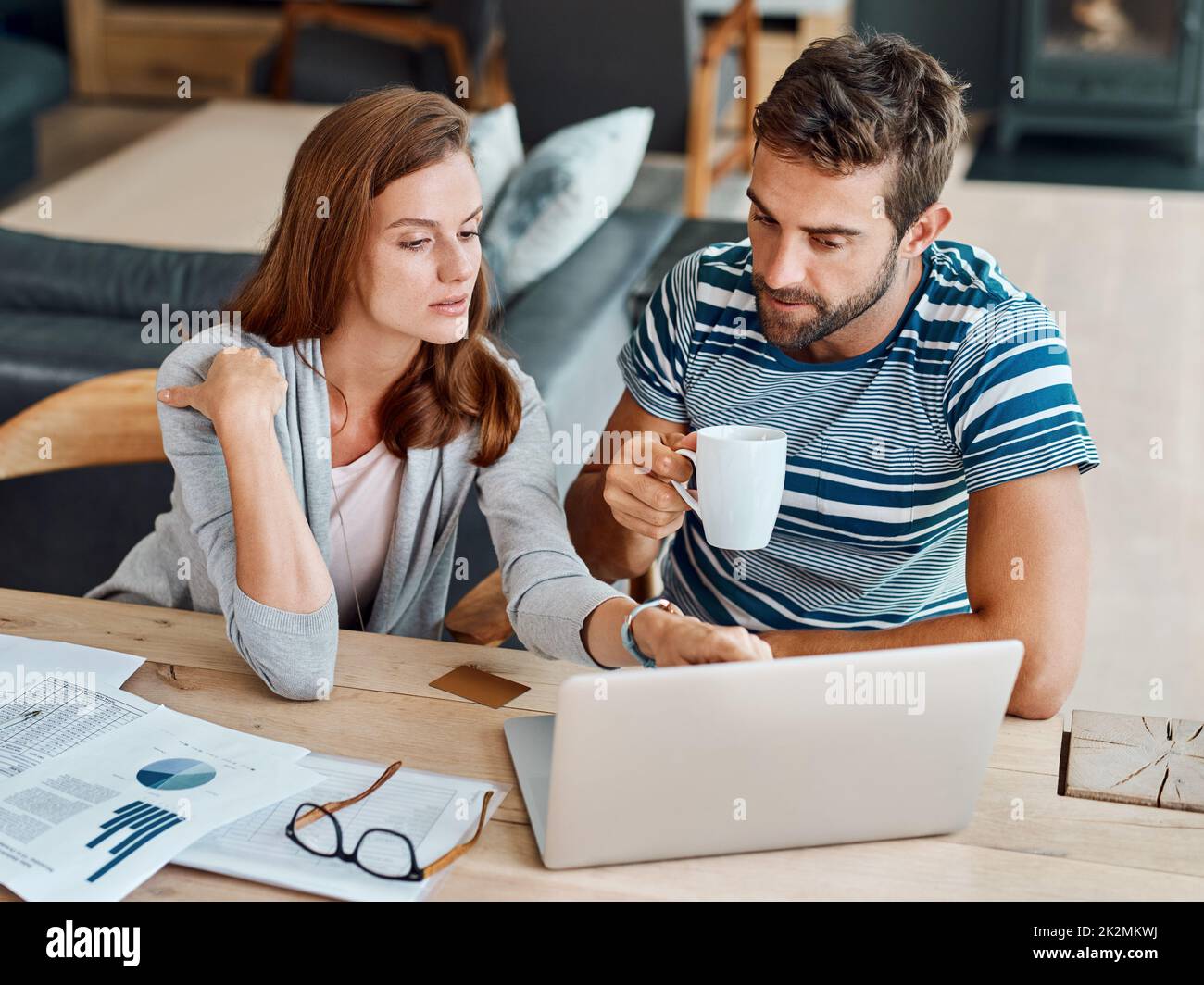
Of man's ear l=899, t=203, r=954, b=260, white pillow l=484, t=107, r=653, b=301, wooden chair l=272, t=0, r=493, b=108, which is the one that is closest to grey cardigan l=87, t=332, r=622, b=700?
man's ear l=899, t=203, r=954, b=260

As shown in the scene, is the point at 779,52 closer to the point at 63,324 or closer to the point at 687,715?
the point at 63,324

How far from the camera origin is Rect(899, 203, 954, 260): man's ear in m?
1.43

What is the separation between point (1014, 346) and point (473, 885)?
777mm

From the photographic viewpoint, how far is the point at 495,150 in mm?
2803

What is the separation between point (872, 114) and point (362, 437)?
66 cm

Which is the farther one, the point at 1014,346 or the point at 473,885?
the point at 1014,346

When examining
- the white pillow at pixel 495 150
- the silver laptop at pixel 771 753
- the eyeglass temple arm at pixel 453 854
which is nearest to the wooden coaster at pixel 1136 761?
the silver laptop at pixel 771 753

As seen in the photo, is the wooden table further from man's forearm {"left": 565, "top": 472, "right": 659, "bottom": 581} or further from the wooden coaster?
man's forearm {"left": 565, "top": 472, "right": 659, "bottom": 581}

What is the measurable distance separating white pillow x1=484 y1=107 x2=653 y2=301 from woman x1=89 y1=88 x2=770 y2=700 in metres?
0.96

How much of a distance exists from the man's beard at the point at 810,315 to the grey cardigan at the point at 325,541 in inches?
11.4

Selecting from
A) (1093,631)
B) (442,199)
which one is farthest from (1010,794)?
(1093,631)

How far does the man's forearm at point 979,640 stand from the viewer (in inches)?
49.1

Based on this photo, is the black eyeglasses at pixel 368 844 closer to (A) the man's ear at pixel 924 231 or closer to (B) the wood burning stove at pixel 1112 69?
(A) the man's ear at pixel 924 231
